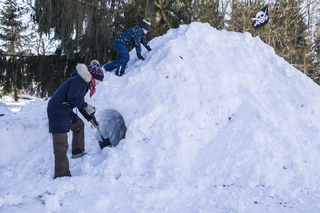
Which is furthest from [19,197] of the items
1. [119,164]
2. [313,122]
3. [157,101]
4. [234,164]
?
[313,122]

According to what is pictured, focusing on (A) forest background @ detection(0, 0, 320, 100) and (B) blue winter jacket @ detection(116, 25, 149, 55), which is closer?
(B) blue winter jacket @ detection(116, 25, 149, 55)

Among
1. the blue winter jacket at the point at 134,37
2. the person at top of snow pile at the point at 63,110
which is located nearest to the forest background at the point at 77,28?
the blue winter jacket at the point at 134,37

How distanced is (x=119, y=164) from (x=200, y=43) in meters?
2.88

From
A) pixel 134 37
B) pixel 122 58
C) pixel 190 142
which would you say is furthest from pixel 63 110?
pixel 134 37

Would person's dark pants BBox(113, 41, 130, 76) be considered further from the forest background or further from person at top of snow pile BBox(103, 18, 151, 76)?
the forest background

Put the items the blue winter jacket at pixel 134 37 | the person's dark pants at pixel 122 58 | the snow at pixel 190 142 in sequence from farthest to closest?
the blue winter jacket at pixel 134 37, the person's dark pants at pixel 122 58, the snow at pixel 190 142

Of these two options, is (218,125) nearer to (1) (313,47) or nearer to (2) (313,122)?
(2) (313,122)

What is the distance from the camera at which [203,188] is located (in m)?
2.48

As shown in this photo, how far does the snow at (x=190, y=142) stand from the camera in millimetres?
2264

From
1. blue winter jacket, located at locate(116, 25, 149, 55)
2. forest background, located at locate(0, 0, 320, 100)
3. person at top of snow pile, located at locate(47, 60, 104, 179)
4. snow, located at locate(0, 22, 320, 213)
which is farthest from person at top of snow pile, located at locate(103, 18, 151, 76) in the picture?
forest background, located at locate(0, 0, 320, 100)

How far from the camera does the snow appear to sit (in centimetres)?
226

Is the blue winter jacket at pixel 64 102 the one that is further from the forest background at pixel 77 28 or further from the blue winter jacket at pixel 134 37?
the forest background at pixel 77 28

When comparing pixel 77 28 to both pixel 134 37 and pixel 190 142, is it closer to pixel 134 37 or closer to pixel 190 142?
pixel 134 37

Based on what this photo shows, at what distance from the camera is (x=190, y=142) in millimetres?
3076
